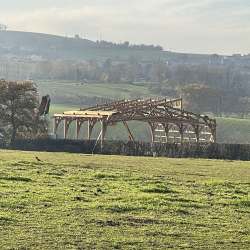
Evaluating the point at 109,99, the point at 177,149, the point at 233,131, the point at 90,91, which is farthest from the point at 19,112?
the point at 90,91

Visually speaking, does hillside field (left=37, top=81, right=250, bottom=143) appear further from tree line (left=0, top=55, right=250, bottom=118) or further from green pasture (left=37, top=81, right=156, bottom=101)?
tree line (left=0, top=55, right=250, bottom=118)

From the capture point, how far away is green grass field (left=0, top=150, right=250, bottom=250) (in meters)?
9.95

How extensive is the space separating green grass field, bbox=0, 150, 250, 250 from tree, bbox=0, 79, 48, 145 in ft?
80.4

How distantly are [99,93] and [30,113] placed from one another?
87.9m

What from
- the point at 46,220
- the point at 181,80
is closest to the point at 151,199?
the point at 46,220

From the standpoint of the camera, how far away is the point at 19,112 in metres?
44.9

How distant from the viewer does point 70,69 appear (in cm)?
17662

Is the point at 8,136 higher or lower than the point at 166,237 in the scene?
lower

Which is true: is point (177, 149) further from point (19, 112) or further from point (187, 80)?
point (187, 80)

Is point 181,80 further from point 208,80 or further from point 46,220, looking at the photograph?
point 46,220

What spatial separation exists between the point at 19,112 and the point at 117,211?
3312 cm

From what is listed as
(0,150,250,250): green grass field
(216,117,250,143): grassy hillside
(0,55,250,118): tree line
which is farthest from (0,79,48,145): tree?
(0,55,250,118): tree line

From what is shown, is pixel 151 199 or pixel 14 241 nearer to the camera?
pixel 14 241

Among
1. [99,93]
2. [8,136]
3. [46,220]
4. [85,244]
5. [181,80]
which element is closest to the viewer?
[85,244]
